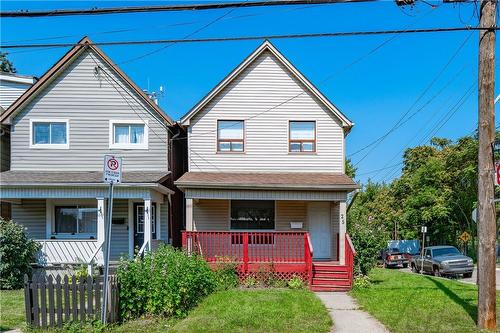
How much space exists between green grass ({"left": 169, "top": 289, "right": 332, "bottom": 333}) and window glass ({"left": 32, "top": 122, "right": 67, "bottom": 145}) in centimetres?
997

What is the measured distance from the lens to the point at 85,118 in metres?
18.9

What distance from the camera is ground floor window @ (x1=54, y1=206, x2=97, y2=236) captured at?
1900 centimetres

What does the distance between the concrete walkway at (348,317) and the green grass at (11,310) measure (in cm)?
647

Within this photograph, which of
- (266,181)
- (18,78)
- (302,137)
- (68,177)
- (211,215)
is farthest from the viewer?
(18,78)

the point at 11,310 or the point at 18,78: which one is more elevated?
the point at 18,78

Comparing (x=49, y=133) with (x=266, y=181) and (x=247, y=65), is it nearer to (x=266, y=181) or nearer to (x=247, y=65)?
(x=247, y=65)

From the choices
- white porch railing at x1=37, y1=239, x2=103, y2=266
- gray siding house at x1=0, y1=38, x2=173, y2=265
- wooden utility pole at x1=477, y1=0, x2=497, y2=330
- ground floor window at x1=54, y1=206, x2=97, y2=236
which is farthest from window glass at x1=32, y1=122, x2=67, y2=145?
wooden utility pole at x1=477, y1=0, x2=497, y2=330

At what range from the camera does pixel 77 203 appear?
1903cm

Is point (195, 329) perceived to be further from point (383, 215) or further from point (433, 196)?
point (383, 215)

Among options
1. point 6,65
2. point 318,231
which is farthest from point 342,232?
point 6,65

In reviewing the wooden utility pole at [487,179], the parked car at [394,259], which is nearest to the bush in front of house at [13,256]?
the wooden utility pole at [487,179]

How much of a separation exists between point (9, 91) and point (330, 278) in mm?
16601

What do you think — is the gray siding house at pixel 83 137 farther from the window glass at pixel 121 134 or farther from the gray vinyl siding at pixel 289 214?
the gray vinyl siding at pixel 289 214

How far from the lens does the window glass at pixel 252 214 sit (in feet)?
64.0
